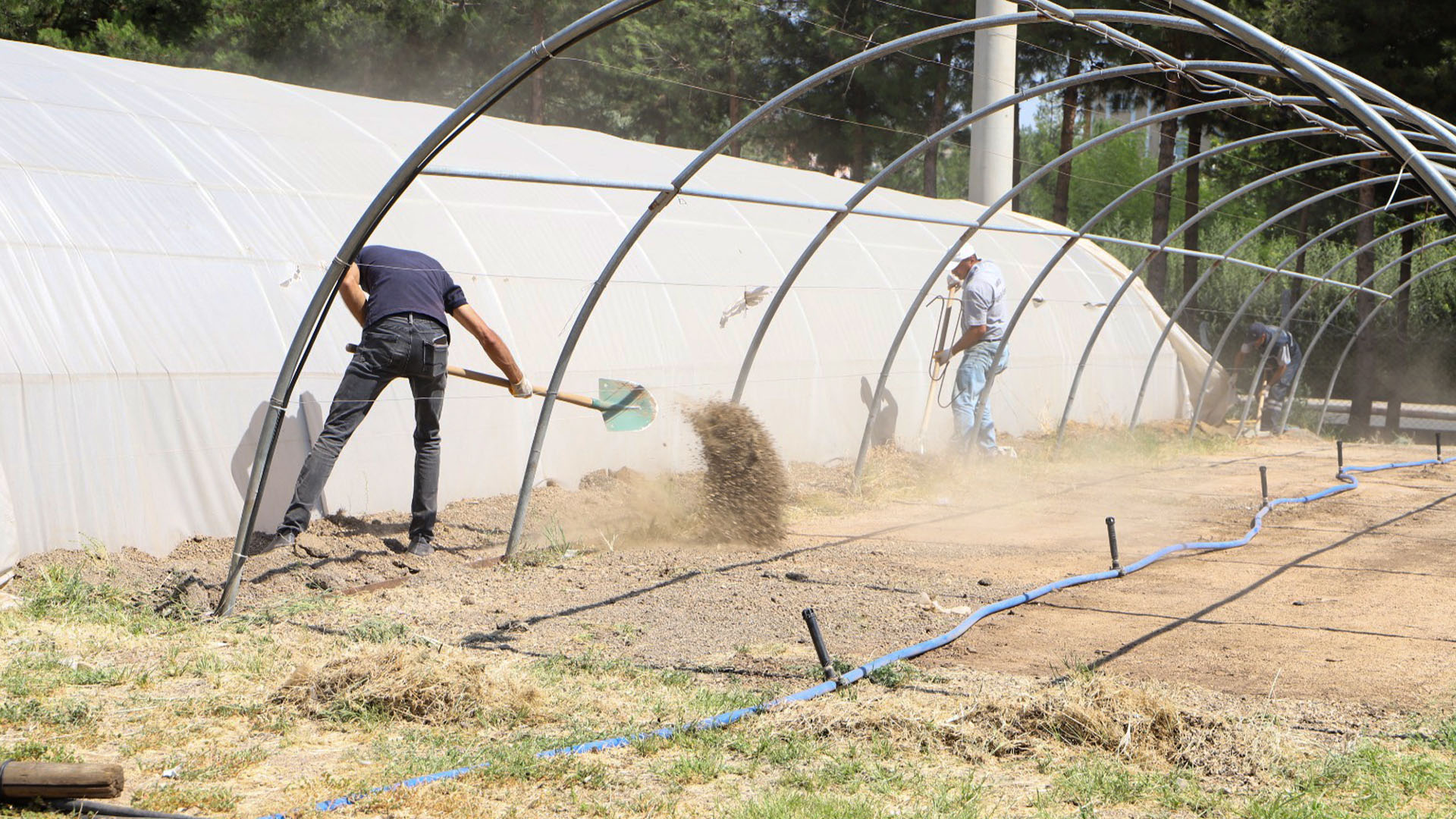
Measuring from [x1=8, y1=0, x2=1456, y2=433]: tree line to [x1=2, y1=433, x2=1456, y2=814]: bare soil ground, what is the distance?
6.25 m

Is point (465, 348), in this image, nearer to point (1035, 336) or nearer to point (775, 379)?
point (775, 379)

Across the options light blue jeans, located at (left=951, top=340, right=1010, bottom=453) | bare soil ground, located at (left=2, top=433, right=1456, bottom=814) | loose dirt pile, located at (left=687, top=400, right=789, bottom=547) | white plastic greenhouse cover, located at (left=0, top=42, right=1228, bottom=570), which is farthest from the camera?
light blue jeans, located at (left=951, top=340, right=1010, bottom=453)

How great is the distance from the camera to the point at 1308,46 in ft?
53.3

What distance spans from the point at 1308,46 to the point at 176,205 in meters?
14.2

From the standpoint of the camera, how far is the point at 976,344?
11.4 m

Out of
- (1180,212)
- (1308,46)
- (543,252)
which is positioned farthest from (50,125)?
(1180,212)

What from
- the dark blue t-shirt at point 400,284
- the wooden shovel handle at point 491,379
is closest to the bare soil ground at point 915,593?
the wooden shovel handle at point 491,379

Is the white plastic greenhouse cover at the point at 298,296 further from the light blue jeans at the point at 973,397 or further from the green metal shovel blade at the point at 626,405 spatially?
the light blue jeans at the point at 973,397

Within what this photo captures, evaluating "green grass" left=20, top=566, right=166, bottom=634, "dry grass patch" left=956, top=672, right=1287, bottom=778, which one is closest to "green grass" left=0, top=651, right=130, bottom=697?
"green grass" left=20, top=566, right=166, bottom=634

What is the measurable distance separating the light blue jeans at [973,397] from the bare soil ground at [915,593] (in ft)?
5.06

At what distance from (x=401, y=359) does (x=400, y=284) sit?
0.41 m

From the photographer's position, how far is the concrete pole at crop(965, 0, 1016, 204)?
16.4 metres

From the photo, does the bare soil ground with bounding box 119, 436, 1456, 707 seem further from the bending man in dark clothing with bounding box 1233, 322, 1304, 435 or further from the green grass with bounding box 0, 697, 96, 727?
the bending man in dark clothing with bounding box 1233, 322, 1304, 435

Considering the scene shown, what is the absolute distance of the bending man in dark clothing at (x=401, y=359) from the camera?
6422 mm
